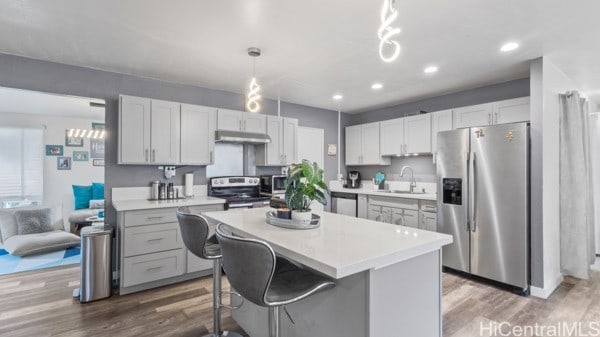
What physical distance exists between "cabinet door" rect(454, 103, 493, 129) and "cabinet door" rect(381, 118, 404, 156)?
2.86 ft

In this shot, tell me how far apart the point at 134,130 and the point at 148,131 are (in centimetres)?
15

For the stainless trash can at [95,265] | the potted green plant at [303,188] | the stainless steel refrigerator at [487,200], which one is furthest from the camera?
the stainless steel refrigerator at [487,200]

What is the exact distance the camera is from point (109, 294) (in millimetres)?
3018

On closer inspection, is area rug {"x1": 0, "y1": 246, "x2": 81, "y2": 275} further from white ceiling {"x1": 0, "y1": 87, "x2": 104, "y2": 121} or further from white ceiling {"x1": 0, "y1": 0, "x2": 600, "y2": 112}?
white ceiling {"x1": 0, "y1": 0, "x2": 600, "y2": 112}

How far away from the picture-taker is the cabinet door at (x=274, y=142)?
4.47 metres

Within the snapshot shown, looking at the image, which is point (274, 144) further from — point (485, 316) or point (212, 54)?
point (485, 316)

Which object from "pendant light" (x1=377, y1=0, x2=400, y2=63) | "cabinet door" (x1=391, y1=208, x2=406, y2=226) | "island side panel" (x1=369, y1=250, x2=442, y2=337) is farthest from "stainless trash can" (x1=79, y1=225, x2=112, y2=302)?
"cabinet door" (x1=391, y1=208, x2=406, y2=226)

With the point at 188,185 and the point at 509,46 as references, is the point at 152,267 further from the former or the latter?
the point at 509,46

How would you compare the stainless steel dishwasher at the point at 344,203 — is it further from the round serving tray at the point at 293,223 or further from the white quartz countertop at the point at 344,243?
the round serving tray at the point at 293,223

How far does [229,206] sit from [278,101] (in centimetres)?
210

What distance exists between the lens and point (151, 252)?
320 centimetres

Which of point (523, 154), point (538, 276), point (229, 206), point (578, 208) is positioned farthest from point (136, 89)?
point (578, 208)

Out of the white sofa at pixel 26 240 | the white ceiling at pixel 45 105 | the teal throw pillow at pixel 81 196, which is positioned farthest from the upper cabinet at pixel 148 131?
the teal throw pillow at pixel 81 196

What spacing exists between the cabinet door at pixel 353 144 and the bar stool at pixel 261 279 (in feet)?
13.6
